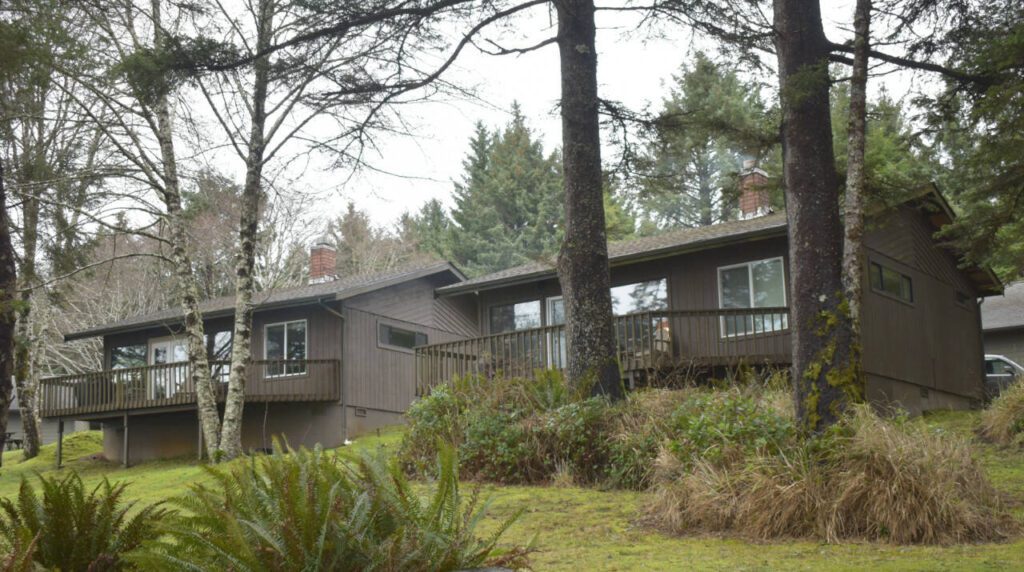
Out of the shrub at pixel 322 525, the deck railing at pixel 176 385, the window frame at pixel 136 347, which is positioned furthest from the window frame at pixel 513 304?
the shrub at pixel 322 525

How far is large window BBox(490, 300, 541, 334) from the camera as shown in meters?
21.0

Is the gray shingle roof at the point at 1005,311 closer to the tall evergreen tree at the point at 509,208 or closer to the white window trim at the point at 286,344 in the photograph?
the white window trim at the point at 286,344

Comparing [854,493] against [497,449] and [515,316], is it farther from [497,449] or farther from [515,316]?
[515,316]

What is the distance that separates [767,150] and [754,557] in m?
6.56

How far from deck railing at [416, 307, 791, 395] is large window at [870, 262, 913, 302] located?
7.88 ft

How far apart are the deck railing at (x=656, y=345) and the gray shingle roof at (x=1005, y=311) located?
41.0ft

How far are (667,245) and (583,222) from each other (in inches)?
247

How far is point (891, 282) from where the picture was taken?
18.7m

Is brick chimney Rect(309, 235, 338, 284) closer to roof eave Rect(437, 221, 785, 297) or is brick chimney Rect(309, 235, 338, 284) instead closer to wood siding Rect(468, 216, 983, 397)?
roof eave Rect(437, 221, 785, 297)

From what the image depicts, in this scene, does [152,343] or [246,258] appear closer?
[246,258]

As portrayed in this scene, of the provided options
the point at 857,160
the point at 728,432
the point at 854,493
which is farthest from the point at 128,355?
the point at 854,493

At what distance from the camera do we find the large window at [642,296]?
19.4 m

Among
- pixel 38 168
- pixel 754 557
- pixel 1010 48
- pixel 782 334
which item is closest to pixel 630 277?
pixel 782 334

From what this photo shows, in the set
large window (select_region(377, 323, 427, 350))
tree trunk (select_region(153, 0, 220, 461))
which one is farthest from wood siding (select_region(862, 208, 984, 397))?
tree trunk (select_region(153, 0, 220, 461))
